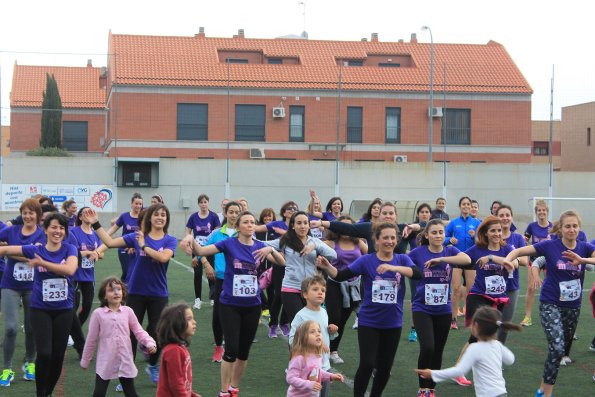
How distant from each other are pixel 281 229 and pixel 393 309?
447 cm

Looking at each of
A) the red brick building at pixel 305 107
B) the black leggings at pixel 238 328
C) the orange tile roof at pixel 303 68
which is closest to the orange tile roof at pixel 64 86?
the orange tile roof at pixel 303 68


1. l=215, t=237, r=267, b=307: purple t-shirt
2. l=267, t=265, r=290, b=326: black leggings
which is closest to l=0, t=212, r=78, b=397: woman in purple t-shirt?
l=215, t=237, r=267, b=307: purple t-shirt

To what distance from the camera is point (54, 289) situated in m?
8.23

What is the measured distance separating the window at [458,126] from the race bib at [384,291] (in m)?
34.7

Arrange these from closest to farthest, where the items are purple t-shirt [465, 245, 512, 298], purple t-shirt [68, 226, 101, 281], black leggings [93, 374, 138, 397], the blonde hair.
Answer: the blonde hair, black leggings [93, 374, 138, 397], purple t-shirt [465, 245, 512, 298], purple t-shirt [68, 226, 101, 281]

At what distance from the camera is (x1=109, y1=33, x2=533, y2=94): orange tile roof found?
40.9 m

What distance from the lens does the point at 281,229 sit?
12586 millimetres

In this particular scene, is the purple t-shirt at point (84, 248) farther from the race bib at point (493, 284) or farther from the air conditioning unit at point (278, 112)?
the air conditioning unit at point (278, 112)

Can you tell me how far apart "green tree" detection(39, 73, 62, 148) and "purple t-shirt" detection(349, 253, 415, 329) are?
41.9 meters

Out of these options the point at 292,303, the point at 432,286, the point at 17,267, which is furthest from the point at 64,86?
the point at 432,286

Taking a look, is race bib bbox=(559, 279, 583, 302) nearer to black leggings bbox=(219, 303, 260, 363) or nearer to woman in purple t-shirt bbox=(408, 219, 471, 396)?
woman in purple t-shirt bbox=(408, 219, 471, 396)

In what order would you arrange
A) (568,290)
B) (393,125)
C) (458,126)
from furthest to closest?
(393,125), (458,126), (568,290)

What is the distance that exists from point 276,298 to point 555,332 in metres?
4.89

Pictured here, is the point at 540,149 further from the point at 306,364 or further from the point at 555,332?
the point at 306,364
